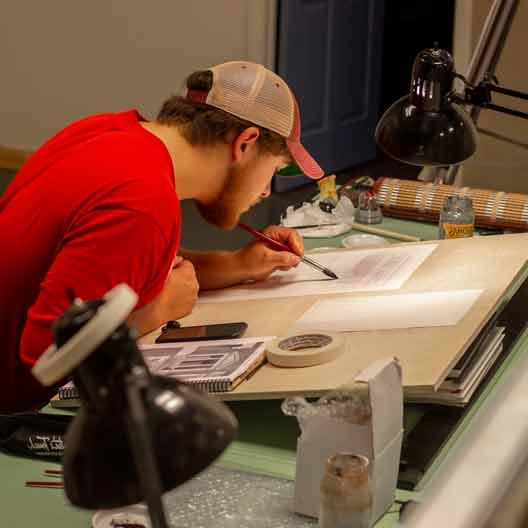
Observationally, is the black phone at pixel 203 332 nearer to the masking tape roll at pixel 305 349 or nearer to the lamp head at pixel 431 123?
the masking tape roll at pixel 305 349

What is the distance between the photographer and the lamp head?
2.02m

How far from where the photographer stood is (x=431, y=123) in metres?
2.03

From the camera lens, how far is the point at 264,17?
5188 mm

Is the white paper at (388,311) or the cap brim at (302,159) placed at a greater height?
the cap brim at (302,159)

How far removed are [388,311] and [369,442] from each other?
518 mm

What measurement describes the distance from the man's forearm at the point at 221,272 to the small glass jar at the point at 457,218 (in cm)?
55

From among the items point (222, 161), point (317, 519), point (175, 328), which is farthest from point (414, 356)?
point (222, 161)

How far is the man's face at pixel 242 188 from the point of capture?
2115 millimetres

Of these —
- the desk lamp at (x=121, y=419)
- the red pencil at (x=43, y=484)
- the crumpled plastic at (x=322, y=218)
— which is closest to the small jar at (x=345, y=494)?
the red pencil at (x=43, y=484)

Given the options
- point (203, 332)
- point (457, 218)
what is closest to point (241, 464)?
point (203, 332)

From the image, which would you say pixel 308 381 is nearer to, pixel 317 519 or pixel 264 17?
pixel 317 519

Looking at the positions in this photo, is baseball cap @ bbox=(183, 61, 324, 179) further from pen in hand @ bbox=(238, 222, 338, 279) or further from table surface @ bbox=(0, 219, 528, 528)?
table surface @ bbox=(0, 219, 528, 528)

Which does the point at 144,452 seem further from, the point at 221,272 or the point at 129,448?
the point at 221,272

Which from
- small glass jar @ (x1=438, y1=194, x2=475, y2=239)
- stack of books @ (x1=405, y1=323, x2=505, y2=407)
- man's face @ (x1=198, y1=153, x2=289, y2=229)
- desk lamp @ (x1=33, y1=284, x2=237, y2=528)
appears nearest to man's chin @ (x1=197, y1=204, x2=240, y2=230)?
man's face @ (x1=198, y1=153, x2=289, y2=229)
